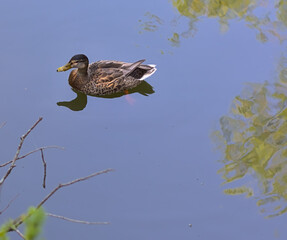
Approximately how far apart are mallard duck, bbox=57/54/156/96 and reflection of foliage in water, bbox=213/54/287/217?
112cm

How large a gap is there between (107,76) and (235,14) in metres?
1.91

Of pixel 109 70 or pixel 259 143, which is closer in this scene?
pixel 259 143

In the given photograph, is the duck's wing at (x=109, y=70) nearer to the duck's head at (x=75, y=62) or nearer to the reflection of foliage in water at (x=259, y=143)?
the duck's head at (x=75, y=62)

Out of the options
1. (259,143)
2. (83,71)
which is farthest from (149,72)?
(259,143)

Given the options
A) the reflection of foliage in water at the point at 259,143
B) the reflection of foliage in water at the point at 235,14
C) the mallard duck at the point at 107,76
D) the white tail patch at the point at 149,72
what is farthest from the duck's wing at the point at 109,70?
the reflection of foliage in water at the point at 259,143

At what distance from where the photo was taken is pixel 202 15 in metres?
6.64

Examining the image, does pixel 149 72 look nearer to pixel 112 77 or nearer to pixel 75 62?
pixel 112 77

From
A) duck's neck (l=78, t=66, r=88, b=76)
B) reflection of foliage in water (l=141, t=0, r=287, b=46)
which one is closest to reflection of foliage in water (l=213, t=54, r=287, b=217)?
reflection of foliage in water (l=141, t=0, r=287, b=46)

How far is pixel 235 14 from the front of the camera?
664 centimetres

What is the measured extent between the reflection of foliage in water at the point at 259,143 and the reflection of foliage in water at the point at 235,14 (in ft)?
2.77

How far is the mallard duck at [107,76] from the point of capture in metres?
5.83

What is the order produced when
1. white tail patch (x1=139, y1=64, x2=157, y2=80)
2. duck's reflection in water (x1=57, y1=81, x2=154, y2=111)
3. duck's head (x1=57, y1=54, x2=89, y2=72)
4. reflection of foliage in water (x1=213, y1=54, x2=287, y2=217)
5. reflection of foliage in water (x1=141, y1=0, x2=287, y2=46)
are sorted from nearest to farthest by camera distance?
1. reflection of foliage in water (x1=213, y1=54, x2=287, y2=217)
2. duck's reflection in water (x1=57, y1=81, x2=154, y2=111)
3. duck's head (x1=57, y1=54, x2=89, y2=72)
4. white tail patch (x1=139, y1=64, x2=157, y2=80)
5. reflection of foliage in water (x1=141, y1=0, x2=287, y2=46)

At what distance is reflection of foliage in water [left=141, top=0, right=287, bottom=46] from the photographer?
6359 mm

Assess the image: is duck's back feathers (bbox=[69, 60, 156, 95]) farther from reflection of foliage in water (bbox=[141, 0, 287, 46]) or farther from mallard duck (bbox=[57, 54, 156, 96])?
reflection of foliage in water (bbox=[141, 0, 287, 46])
